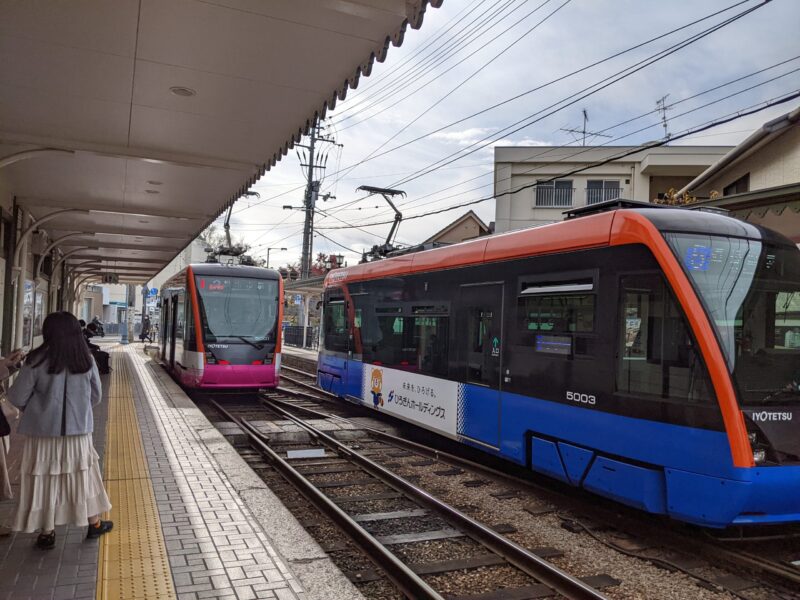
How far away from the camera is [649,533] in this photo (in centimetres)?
595

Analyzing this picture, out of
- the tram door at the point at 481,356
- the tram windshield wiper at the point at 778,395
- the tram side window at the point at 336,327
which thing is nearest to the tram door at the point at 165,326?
the tram side window at the point at 336,327

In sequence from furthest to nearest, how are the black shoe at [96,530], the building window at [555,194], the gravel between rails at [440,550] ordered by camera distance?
1. the building window at [555,194]
2. the gravel between rails at [440,550]
3. the black shoe at [96,530]

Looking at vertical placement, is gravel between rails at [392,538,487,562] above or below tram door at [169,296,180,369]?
below

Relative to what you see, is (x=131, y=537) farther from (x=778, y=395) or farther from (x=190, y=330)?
(x=190, y=330)

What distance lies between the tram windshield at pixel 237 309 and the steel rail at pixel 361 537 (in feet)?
16.8

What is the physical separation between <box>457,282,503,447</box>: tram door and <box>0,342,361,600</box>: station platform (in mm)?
2892

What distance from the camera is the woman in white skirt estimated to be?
4.24 metres

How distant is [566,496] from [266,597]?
14.3 ft

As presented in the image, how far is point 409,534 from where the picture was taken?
596 cm

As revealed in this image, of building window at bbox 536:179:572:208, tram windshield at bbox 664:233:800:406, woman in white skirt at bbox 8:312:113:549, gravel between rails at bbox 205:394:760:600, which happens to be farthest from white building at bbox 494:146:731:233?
woman in white skirt at bbox 8:312:113:549

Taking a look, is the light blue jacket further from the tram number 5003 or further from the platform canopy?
the tram number 5003

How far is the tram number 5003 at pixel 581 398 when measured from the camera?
6.11 m

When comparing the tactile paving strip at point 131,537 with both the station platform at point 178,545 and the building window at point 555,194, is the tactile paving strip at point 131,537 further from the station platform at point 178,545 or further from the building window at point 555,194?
the building window at point 555,194

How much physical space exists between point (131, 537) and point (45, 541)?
55 cm
